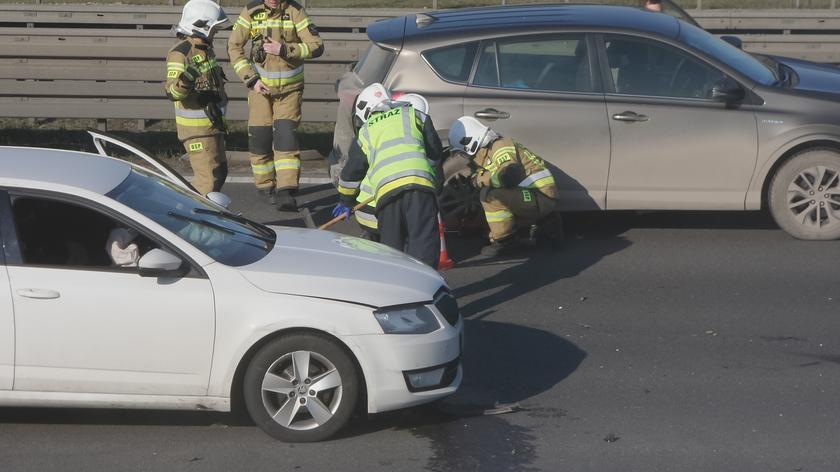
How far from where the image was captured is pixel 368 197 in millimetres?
8352

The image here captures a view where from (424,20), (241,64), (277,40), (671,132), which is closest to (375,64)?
(424,20)

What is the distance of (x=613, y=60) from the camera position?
9953 millimetres

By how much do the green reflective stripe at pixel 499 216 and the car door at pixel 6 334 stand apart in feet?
15.0

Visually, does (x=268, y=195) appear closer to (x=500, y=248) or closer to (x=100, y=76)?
(x=500, y=248)

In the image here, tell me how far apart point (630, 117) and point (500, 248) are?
148 cm

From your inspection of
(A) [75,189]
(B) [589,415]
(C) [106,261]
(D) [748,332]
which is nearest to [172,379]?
(C) [106,261]

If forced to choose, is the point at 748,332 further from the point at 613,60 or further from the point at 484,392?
the point at 613,60

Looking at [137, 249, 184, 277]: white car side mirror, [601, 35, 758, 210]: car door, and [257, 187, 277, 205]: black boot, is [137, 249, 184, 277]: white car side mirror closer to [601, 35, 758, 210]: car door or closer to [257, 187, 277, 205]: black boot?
[601, 35, 758, 210]: car door

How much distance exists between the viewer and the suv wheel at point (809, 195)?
980cm

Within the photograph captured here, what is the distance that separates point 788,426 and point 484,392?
1638 millimetres

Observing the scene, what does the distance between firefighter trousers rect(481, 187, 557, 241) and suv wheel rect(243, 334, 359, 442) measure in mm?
3899

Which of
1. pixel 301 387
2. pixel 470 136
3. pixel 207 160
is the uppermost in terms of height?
pixel 470 136

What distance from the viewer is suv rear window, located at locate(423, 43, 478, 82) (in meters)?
9.92

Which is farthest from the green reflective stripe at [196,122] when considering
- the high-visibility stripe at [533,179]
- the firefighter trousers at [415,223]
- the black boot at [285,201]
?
→ the firefighter trousers at [415,223]
